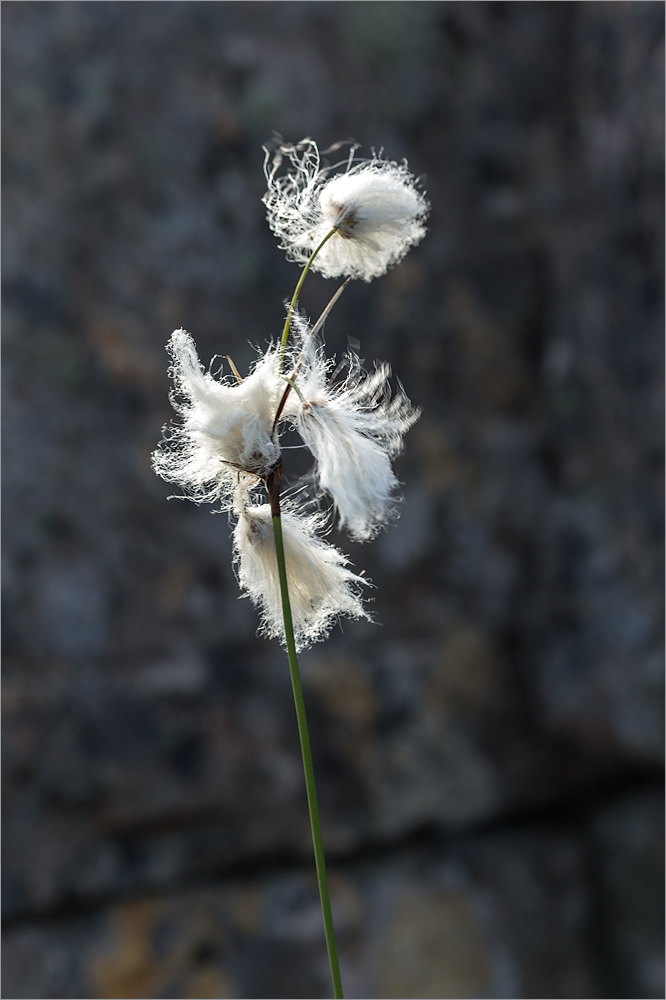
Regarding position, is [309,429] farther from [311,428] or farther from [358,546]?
[358,546]

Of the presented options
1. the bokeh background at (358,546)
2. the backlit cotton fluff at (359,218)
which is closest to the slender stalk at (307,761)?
the backlit cotton fluff at (359,218)

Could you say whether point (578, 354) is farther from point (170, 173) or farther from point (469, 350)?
point (170, 173)

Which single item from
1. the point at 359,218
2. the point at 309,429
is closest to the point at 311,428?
the point at 309,429

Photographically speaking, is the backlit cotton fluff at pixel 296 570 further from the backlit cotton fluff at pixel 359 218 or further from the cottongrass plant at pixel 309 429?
the backlit cotton fluff at pixel 359 218

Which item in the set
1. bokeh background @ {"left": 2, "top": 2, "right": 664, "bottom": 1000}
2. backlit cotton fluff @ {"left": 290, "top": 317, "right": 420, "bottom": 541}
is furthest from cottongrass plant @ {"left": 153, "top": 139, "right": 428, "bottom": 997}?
bokeh background @ {"left": 2, "top": 2, "right": 664, "bottom": 1000}

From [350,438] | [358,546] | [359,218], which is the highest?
[358,546]

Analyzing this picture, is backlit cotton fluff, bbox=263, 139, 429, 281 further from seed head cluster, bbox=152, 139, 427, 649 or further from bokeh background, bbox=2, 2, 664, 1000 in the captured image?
bokeh background, bbox=2, 2, 664, 1000

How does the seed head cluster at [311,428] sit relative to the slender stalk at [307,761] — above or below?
above
